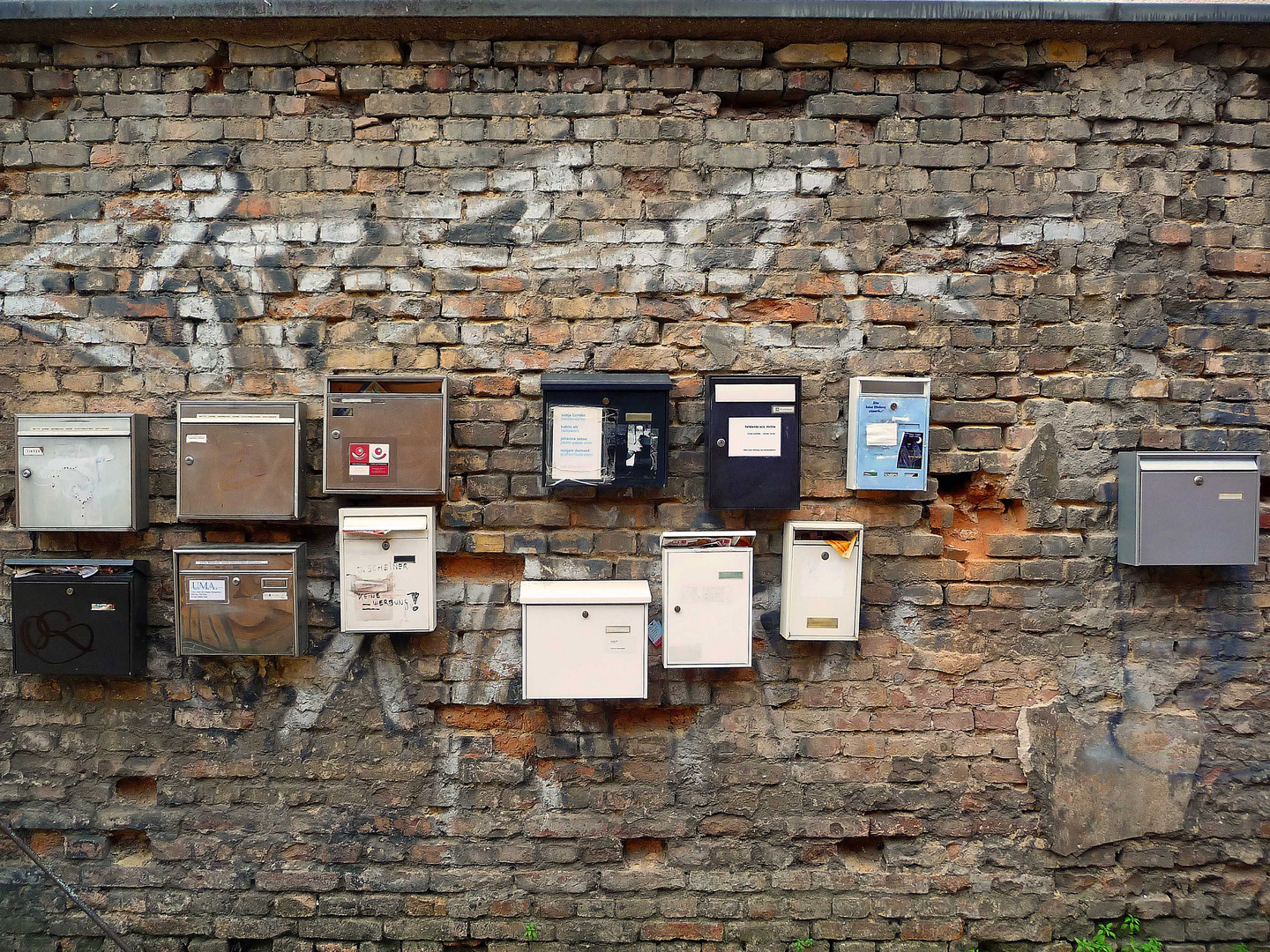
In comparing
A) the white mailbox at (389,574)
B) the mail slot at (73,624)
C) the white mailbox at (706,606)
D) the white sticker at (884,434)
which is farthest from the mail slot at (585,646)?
the mail slot at (73,624)

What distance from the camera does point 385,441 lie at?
8.16ft

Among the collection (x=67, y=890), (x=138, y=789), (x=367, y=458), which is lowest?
(x=67, y=890)

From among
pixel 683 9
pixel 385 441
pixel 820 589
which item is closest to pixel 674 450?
pixel 820 589

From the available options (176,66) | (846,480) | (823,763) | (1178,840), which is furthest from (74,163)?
(1178,840)

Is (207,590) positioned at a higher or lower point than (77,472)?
lower

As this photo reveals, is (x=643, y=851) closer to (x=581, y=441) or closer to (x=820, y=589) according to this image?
(x=820, y=589)

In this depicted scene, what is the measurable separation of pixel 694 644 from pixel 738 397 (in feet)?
3.01

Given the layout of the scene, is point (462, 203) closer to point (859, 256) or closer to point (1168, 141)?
point (859, 256)

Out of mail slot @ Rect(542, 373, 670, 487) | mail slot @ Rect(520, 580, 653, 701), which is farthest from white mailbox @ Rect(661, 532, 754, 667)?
mail slot @ Rect(542, 373, 670, 487)

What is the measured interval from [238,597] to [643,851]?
5.97ft

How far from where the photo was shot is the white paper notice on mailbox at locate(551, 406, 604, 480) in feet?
8.11

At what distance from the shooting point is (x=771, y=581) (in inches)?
105

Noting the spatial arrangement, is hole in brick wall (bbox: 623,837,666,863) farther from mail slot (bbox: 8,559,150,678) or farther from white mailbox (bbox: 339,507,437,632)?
mail slot (bbox: 8,559,150,678)

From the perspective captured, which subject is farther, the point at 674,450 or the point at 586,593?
the point at 674,450
